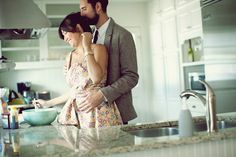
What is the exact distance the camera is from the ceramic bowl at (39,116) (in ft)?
5.34

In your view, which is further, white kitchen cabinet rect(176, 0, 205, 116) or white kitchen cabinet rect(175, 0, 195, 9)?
white kitchen cabinet rect(175, 0, 195, 9)

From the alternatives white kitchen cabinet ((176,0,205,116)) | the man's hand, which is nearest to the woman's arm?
the man's hand

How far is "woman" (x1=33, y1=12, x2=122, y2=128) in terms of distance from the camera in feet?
4.94

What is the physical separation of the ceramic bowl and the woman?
92 mm

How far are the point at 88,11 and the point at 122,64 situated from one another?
0.32 m

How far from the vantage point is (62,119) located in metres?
1.59

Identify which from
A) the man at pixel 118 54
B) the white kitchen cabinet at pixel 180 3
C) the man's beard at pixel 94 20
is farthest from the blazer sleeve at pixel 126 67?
the white kitchen cabinet at pixel 180 3

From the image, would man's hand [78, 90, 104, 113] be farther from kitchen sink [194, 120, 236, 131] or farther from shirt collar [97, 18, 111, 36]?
kitchen sink [194, 120, 236, 131]

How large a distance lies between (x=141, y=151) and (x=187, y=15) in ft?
9.22

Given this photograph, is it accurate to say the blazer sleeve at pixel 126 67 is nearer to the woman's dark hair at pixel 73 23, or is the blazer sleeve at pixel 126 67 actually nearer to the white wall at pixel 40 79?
the woman's dark hair at pixel 73 23

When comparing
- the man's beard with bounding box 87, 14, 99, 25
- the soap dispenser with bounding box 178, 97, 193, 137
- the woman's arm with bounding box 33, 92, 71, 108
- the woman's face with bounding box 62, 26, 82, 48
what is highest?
the man's beard with bounding box 87, 14, 99, 25

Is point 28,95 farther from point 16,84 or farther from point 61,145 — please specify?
point 61,145

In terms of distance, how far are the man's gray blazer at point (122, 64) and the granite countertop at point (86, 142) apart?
286 mm

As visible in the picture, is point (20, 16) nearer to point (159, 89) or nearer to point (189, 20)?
point (189, 20)
